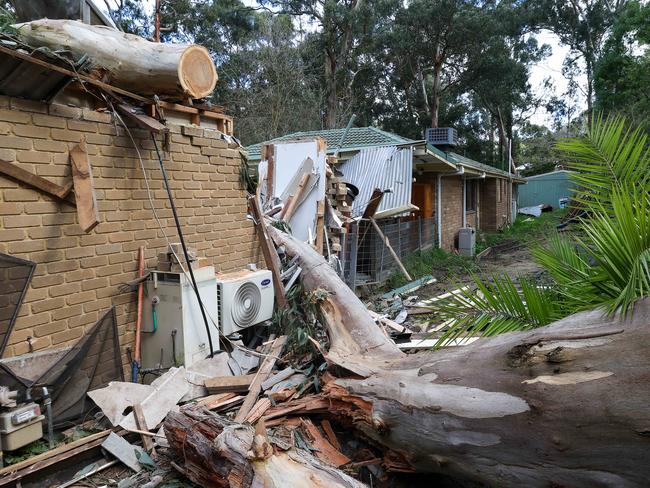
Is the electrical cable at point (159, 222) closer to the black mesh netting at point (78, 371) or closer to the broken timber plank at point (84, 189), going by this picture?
the broken timber plank at point (84, 189)

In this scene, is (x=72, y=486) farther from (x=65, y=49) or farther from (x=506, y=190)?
(x=506, y=190)

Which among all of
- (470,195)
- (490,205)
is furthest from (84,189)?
(490,205)

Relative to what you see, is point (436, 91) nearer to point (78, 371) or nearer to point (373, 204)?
point (373, 204)

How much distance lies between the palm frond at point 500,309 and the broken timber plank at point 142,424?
2422mm

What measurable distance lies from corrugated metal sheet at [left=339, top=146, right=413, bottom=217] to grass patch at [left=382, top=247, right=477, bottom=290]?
1.74 meters

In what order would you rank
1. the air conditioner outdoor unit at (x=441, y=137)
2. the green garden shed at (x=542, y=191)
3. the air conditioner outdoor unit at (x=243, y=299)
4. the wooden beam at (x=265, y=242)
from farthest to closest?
1. the green garden shed at (x=542, y=191)
2. the air conditioner outdoor unit at (x=441, y=137)
3. the wooden beam at (x=265, y=242)
4. the air conditioner outdoor unit at (x=243, y=299)

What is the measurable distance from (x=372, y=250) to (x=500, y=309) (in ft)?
24.1

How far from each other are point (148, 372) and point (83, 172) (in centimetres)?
199

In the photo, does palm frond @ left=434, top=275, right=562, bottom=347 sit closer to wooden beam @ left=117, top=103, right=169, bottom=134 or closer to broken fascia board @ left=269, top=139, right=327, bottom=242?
wooden beam @ left=117, top=103, right=169, bottom=134

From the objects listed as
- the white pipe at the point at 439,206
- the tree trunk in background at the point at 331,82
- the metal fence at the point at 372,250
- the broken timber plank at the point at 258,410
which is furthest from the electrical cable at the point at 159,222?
the tree trunk in background at the point at 331,82

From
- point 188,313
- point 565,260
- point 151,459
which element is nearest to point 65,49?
point 188,313

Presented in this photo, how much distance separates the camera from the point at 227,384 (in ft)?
14.6

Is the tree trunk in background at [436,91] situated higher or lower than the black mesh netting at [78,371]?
higher

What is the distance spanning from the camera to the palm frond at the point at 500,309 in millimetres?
2986
